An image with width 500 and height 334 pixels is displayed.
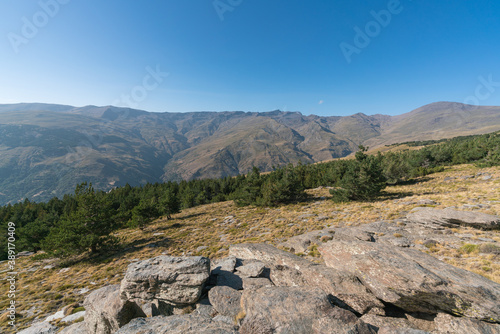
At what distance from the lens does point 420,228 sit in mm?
15469

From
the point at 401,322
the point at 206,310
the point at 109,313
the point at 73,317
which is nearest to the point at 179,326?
the point at 206,310

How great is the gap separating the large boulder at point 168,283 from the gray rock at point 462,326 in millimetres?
9759

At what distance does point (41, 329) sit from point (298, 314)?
655 inches

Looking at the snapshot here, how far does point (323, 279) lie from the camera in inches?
353

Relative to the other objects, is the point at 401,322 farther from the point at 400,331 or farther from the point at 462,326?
the point at 462,326

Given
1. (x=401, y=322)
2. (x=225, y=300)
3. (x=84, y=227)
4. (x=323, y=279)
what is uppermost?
(x=323, y=279)

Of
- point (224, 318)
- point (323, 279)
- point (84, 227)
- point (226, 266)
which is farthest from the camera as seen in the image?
point (84, 227)

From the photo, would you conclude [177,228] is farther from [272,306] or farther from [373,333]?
[373,333]

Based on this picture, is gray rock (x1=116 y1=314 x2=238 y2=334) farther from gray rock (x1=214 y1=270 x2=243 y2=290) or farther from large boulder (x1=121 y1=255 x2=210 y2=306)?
gray rock (x1=214 y1=270 x2=243 y2=290)

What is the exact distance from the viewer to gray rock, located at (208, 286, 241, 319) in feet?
28.3

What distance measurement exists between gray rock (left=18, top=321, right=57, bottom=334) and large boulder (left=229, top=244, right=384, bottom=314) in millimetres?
13621

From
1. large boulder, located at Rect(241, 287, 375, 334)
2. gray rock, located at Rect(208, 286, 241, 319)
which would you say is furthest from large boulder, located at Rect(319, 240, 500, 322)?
gray rock, located at Rect(208, 286, 241, 319)

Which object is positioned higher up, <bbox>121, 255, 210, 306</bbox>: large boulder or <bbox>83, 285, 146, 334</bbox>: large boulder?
<bbox>121, 255, 210, 306</bbox>: large boulder

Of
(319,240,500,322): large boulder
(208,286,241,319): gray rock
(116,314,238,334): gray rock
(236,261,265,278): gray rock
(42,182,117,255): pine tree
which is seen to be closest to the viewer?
(319,240,500,322): large boulder
